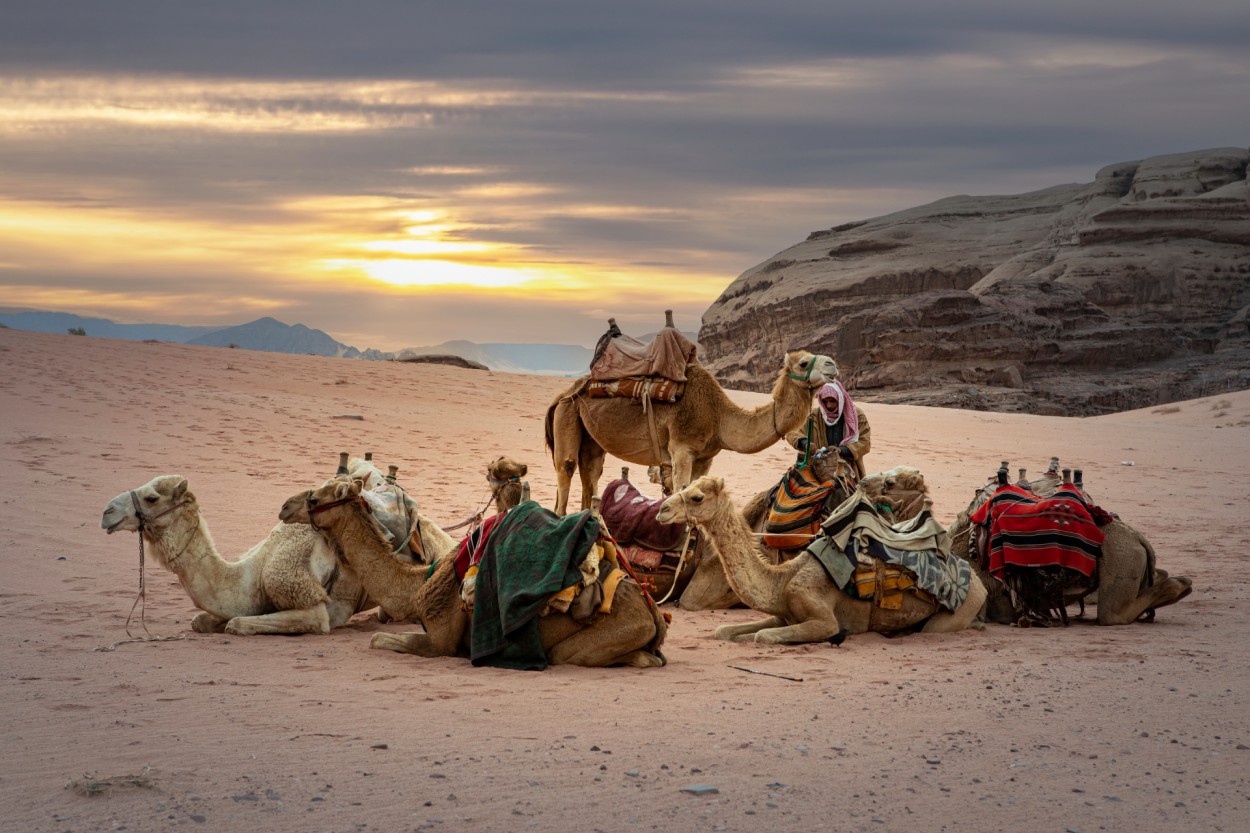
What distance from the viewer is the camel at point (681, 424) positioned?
427 inches

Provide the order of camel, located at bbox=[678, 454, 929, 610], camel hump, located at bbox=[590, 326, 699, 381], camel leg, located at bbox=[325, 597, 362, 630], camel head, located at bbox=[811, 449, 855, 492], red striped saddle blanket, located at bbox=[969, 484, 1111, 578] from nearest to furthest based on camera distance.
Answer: camel leg, located at bbox=[325, 597, 362, 630]
red striped saddle blanket, located at bbox=[969, 484, 1111, 578]
camel, located at bbox=[678, 454, 929, 610]
camel head, located at bbox=[811, 449, 855, 492]
camel hump, located at bbox=[590, 326, 699, 381]

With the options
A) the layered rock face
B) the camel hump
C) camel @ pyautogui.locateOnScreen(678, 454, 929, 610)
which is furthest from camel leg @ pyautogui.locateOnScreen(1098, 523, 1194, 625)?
the layered rock face

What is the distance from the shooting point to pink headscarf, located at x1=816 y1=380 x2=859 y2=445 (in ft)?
30.9

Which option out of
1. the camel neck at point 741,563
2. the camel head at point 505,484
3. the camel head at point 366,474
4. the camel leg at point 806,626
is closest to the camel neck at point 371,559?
the camel head at point 505,484

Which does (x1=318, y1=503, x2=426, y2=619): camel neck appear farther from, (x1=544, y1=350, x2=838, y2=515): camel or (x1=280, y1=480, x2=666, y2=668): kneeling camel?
(x1=544, y1=350, x2=838, y2=515): camel

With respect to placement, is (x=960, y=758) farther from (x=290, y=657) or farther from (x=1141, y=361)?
(x=1141, y=361)

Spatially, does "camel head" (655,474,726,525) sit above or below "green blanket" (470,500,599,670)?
above

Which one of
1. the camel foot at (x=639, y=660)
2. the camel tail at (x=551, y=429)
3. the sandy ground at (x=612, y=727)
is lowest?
the sandy ground at (x=612, y=727)

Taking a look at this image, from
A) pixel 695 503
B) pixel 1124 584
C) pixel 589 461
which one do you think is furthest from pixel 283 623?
pixel 1124 584

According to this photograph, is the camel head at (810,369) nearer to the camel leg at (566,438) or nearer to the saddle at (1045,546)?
the saddle at (1045,546)

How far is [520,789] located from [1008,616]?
493cm

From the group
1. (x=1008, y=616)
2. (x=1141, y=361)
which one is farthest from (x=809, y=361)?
(x=1141, y=361)

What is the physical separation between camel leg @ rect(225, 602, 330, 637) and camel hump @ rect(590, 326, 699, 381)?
4535 mm

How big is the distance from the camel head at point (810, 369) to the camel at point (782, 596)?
Result: 2.38 m
